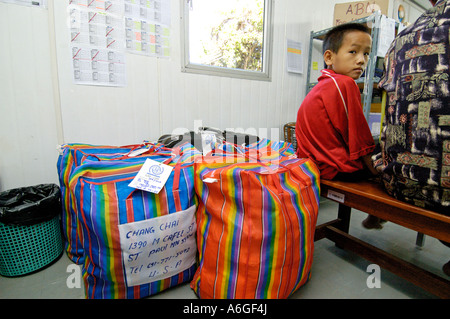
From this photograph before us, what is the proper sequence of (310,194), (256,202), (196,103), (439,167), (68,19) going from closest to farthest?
(439,167)
(256,202)
(310,194)
(68,19)
(196,103)

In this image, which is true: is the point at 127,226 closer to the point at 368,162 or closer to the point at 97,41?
the point at 368,162

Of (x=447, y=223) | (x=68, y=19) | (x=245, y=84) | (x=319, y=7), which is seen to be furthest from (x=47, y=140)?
(x=319, y=7)

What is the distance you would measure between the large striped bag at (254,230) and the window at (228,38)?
124 cm

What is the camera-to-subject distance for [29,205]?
109 centimetres

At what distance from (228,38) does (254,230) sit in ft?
5.91

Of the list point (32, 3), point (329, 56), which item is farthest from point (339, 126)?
point (32, 3)

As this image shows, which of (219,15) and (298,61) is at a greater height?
(219,15)

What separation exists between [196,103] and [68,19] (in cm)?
94

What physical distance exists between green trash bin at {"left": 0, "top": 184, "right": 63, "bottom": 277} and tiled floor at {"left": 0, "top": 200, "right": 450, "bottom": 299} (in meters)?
0.06

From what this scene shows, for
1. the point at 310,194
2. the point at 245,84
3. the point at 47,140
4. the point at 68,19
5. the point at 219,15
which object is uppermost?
the point at 219,15

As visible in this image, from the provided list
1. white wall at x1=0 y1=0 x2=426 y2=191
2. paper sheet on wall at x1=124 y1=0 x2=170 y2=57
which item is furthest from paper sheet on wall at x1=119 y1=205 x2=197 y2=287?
paper sheet on wall at x1=124 y1=0 x2=170 y2=57

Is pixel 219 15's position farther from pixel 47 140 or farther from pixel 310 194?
pixel 310 194

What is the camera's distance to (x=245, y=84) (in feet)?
6.78

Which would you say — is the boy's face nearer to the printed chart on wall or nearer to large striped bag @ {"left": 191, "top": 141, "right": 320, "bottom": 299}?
large striped bag @ {"left": 191, "top": 141, "right": 320, "bottom": 299}
